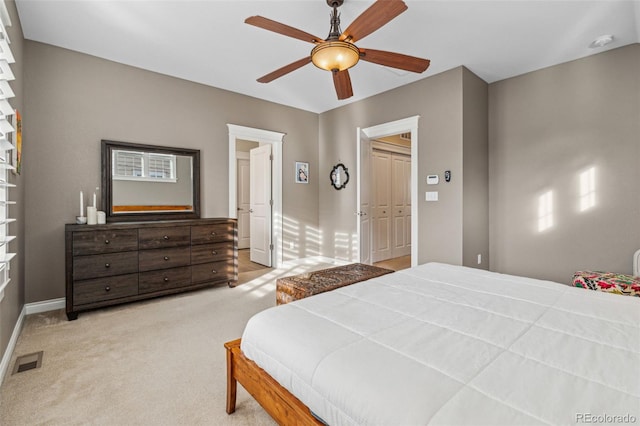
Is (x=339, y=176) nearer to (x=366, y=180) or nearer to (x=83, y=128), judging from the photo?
(x=366, y=180)

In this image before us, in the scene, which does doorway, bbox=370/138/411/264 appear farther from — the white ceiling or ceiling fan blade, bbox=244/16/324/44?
ceiling fan blade, bbox=244/16/324/44

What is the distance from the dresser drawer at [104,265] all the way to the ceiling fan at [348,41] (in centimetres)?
242

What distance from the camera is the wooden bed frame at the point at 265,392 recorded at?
1.16 metres

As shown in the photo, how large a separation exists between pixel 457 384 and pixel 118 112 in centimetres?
423

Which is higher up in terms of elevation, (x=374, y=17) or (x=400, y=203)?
(x=374, y=17)

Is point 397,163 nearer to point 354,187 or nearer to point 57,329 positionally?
point 354,187

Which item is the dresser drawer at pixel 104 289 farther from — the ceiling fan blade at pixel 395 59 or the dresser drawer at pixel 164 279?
the ceiling fan blade at pixel 395 59

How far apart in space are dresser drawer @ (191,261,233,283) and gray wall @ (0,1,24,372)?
4.94ft

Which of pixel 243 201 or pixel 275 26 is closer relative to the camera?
pixel 275 26

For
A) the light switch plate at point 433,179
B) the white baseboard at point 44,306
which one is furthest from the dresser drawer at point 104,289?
the light switch plate at point 433,179

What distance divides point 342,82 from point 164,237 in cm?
248

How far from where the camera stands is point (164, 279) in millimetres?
3520

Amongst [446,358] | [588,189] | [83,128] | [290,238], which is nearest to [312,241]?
[290,238]

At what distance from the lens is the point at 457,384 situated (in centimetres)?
91
